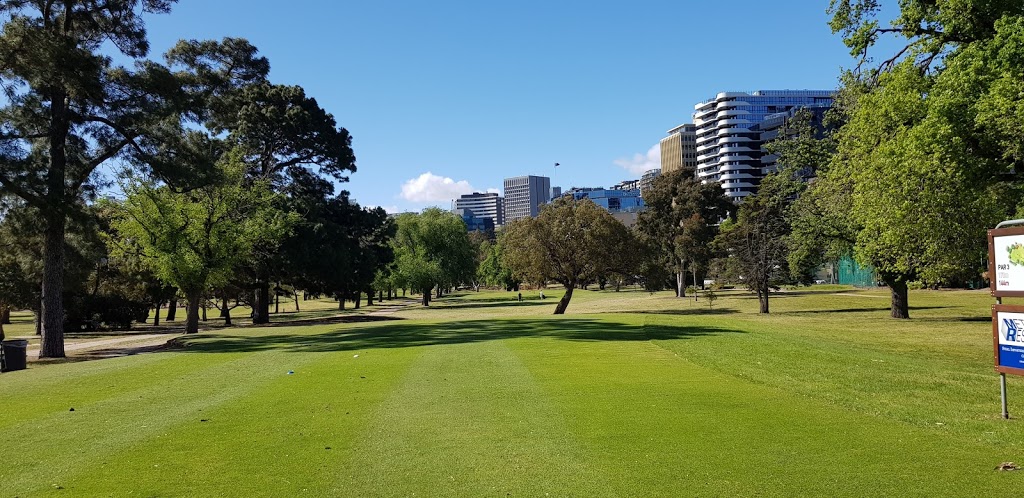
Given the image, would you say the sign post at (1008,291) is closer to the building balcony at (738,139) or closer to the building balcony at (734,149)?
the building balcony at (734,149)

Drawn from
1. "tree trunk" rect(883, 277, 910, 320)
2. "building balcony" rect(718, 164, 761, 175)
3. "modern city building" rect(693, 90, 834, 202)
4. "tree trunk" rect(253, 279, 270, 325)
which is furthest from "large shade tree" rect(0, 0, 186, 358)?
"building balcony" rect(718, 164, 761, 175)

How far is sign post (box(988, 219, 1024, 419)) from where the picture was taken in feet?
29.8

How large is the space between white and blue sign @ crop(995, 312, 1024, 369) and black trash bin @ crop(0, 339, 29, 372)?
86.9 ft

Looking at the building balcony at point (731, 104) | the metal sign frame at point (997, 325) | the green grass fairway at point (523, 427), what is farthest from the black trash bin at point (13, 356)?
the building balcony at point (731, 104)

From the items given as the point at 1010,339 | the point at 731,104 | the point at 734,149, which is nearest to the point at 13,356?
the point at 1010,339

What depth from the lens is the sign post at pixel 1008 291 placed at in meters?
9.07

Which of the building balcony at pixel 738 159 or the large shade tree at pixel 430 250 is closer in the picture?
the large shade tree at pixel 430 250

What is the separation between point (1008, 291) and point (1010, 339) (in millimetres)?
725

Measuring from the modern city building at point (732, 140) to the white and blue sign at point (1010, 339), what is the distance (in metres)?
161

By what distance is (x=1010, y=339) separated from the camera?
9281mm

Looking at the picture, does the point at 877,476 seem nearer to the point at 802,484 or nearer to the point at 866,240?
the point at 802,484

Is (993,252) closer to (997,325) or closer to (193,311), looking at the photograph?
(997,325)

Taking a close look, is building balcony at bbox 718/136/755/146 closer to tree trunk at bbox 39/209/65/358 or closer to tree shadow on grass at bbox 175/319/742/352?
Result: tree shadow on grass at bbox 175/319/742/352

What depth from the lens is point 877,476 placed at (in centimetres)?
654
